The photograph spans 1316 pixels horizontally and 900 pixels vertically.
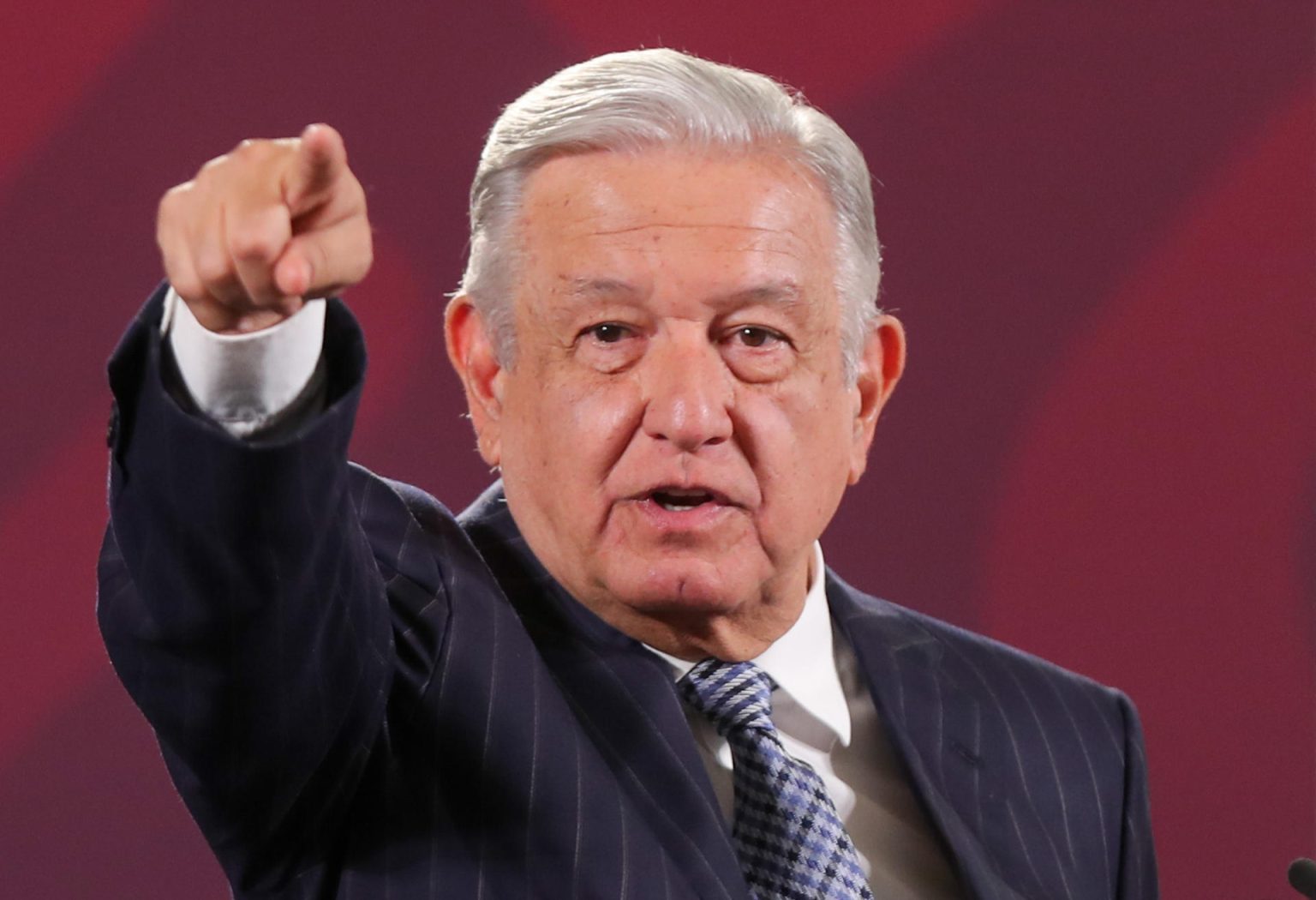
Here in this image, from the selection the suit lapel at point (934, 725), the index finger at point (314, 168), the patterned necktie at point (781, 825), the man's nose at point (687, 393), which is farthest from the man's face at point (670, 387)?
the index finger at point (314, 168)

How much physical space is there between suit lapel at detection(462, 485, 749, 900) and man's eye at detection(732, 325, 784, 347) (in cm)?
25

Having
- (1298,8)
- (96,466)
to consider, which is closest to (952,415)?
(1298,8)

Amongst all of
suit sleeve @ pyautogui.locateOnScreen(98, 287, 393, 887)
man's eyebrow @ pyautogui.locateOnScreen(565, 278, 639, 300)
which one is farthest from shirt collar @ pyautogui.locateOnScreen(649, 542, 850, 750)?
suit sleeve @ pyautogui.locateOnScreen(98, 287, 393, 887)

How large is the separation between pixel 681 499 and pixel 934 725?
384 mm

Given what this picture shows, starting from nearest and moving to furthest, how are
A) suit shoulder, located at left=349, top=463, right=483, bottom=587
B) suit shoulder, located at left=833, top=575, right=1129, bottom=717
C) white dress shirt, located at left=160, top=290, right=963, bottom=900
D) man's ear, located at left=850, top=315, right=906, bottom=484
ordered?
suit shoulder, located at left=349, top=463, right=483, bottom=587 < white dress shirt, located at left=160, top=290, right=963, bottom=900 < man's ear, located at left=850, top=315, right=906, bottom=484 < suit shoulder, located at left=833, top=575, right=1129, bottom=717

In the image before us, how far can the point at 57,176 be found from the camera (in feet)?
6.26

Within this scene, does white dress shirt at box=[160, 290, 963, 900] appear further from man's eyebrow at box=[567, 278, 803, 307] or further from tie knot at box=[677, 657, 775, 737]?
man's eyebrow at box=[567, 278, 803, 307]

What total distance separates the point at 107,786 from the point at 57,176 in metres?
0.66

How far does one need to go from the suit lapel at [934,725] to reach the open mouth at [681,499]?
0.31 m

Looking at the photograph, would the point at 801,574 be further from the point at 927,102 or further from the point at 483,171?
the point at 927,102

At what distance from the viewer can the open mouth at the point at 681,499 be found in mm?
1421

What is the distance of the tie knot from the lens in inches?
57.7

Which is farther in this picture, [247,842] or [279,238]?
[247,842]

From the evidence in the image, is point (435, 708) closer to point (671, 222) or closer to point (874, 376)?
point (671, 222)
